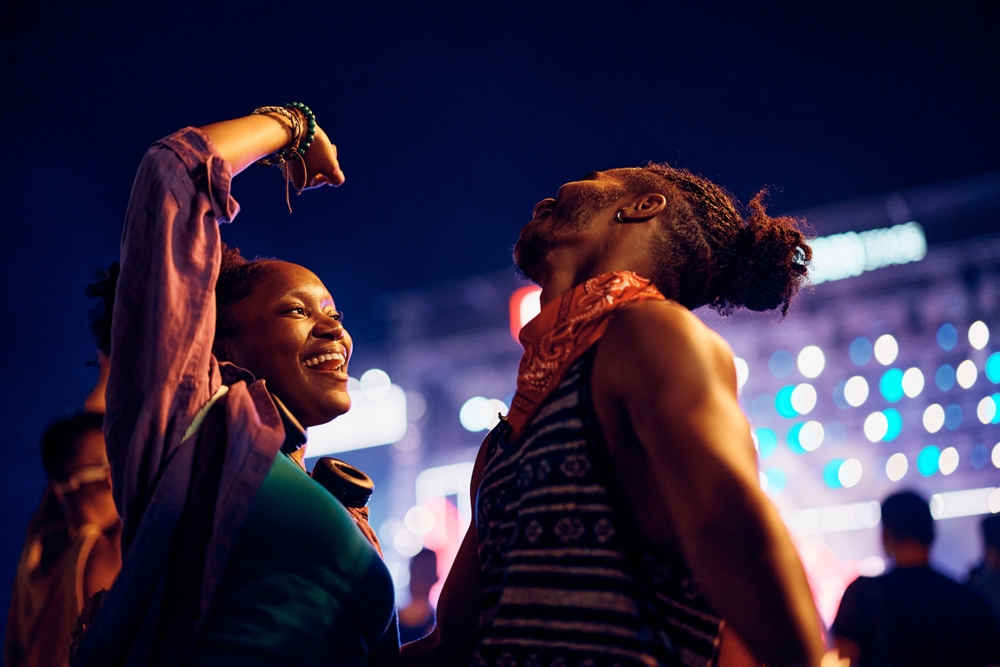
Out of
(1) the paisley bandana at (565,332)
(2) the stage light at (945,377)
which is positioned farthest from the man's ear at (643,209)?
(2) the stage light at (945,377)

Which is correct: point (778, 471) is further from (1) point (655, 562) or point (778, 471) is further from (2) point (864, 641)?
(1) point (655, 562)

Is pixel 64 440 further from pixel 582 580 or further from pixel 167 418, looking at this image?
pixel 582 580

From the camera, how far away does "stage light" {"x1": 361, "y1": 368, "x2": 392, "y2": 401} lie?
22281mm

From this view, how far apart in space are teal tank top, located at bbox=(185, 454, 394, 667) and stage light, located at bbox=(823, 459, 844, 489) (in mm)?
22846

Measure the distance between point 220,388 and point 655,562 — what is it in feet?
3.58

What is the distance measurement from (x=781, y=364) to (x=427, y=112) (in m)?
17.5

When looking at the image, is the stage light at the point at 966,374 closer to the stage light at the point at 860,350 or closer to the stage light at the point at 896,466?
the stage light at the point at 860,350

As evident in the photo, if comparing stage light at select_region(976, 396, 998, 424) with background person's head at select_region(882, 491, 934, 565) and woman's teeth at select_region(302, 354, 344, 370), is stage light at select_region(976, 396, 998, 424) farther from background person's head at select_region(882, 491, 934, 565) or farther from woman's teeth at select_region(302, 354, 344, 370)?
woman's teeth at select_region(302, 354, 344, 370)

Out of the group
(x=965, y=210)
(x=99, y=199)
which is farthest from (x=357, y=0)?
(x=965, y=210)

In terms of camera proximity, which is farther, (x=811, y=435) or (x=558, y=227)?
(x=811, y=435)

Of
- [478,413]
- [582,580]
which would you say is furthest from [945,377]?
[582,580]

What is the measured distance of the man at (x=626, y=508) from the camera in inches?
45.8

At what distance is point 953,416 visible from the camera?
2197cm

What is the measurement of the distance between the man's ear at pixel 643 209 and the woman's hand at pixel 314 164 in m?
0.82
